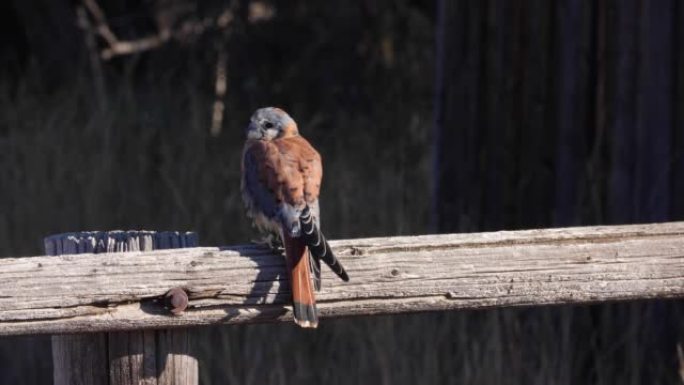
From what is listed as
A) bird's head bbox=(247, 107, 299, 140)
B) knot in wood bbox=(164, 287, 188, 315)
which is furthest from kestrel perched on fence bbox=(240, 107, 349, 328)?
knot in wood bbox=(164, 287, 188, 315)

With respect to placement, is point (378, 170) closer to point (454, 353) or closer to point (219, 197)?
point (219, 197)

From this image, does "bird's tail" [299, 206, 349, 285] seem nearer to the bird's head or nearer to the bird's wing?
the bird's wing

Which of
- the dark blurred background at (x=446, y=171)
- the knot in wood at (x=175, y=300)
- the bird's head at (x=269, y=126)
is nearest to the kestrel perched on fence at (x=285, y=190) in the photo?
the bird's head at (x=269, y=126)

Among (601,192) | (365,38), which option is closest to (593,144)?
(601,192)

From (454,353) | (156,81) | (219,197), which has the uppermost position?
(156,81)

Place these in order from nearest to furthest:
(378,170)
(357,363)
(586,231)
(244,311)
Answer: (244,311), (586,231), (357,363), (378,170)

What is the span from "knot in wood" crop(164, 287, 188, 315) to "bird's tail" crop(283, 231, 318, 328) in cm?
28

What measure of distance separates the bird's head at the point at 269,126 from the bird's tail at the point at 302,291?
1.38 meters

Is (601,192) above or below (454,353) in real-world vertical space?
above

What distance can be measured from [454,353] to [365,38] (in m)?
5.23

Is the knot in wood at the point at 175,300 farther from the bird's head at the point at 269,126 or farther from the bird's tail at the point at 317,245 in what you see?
the bird's head at the point at 269,126

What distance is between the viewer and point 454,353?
5664 mm

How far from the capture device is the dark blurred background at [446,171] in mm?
5512

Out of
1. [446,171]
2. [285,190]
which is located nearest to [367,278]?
[285,190]
